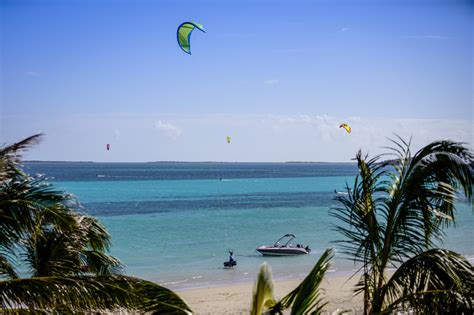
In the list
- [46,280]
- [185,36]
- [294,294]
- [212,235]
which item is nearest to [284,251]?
[212,235]

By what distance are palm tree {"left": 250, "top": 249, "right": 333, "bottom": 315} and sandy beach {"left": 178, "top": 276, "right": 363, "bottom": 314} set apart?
1242 centimetres

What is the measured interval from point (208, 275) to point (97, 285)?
2068 centimetres

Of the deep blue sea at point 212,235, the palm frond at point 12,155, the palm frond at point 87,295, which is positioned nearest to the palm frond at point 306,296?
the palm frond at point 87,295

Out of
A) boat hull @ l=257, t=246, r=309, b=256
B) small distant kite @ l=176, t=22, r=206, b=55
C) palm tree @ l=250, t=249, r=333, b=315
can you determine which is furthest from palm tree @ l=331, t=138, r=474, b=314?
boat hull @ l=257, t=246, r=309, b=256

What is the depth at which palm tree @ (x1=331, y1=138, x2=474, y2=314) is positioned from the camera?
4418 mm

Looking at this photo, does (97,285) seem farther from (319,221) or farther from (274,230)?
(319,221)

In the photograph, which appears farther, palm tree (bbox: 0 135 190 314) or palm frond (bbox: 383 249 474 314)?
palm frond (bbox: 383 249 474 314)

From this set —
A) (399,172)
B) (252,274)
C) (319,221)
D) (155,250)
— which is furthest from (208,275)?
(319,221)

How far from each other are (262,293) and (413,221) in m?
1.73

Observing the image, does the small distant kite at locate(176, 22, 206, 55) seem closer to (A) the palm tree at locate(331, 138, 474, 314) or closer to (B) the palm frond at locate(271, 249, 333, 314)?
(A) the palm tree at locate(331, 138, 474, 314)

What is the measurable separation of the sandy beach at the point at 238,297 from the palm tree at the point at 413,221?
37.2ft

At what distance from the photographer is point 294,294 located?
410 cm

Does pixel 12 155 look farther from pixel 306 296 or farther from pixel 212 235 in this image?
pixel 212 235

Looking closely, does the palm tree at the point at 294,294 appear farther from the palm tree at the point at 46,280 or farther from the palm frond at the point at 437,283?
the palm frond at the point at 437,283
